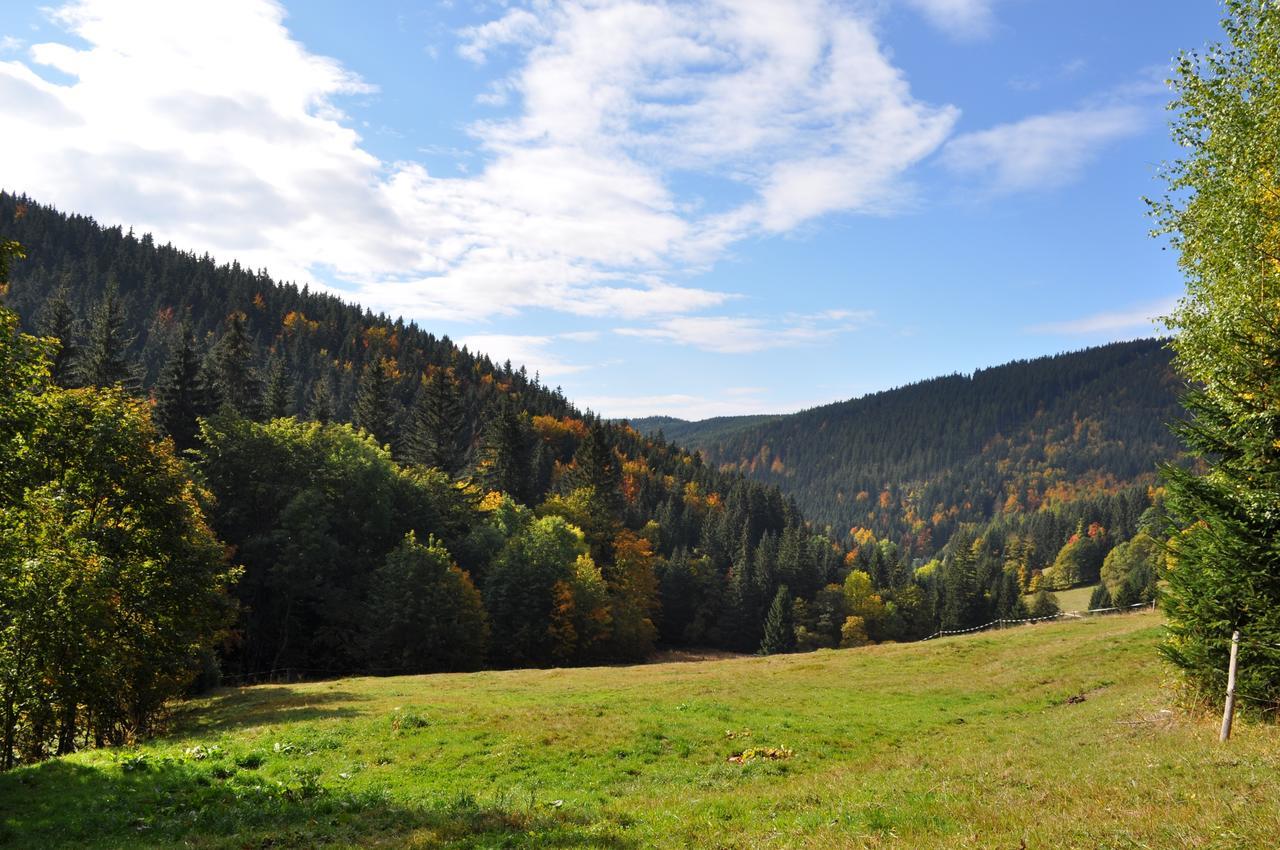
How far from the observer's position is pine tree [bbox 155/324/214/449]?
70125 mm

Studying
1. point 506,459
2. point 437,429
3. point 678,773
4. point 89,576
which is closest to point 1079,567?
point 506,459

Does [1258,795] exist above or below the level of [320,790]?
above

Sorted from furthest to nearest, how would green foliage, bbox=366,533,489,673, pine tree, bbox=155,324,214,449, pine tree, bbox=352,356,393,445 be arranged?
pine tree, bbox=352,356,393,445
pine tree, bbox=155,324,214,449
green foliage, bbox=366,533,489,673

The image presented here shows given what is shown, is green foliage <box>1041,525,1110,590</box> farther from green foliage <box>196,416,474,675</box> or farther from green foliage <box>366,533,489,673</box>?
green foliage <box>196,416,474,675</box>

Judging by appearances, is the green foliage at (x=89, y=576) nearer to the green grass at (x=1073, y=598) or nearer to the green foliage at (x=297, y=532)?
the green foliage at (x=297, y=532)

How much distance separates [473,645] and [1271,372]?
204ft

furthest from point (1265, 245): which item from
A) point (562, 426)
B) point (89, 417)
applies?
point (562, 426)

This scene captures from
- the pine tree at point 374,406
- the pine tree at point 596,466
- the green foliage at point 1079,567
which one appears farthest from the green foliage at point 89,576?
the green foliage at point 1079,567

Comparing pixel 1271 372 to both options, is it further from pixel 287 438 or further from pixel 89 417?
pixel 287 438

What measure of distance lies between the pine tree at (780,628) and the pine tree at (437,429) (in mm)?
58864

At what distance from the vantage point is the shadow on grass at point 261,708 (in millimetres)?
27938

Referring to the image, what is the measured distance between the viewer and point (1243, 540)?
Answer: 65.0 feet

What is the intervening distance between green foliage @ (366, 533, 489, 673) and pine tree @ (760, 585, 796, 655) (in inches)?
2446

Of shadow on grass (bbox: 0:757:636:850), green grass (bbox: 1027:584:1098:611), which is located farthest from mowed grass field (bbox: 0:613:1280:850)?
green grass (bbox: 1027:584:1098:611)
